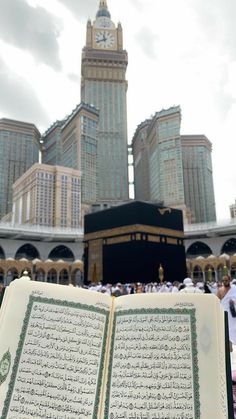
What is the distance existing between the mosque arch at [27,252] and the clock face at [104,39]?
63809mm

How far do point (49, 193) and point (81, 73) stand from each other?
42.6 metres

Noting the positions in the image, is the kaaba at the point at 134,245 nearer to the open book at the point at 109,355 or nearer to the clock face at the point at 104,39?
the open book at the point at 109,355

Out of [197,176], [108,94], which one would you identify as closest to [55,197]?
[197,176]

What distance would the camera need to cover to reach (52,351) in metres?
1.14

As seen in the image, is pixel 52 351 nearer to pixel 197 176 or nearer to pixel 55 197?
pixel 55 197

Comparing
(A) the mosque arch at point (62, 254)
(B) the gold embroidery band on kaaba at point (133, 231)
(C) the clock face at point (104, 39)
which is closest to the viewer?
Answer: (B) the gold embroidery band on kaaba at point (133, 231)

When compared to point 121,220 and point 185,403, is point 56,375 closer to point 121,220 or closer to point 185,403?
point 185,403

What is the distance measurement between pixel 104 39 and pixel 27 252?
6566 centimetres

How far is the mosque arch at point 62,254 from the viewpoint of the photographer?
3412 cm

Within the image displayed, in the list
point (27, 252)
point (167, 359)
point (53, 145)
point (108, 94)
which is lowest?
point (167, 359)

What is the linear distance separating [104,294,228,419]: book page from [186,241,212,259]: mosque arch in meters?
33.6

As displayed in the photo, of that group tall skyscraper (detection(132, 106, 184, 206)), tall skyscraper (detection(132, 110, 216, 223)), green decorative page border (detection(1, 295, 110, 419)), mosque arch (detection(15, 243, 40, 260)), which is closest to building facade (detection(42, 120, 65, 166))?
tall skyscraper (detection(132, 110, 216, 223))

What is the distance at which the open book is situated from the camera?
1053mm

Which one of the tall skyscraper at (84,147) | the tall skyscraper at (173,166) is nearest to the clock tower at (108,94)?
the tall skyscraper at (173,166)
